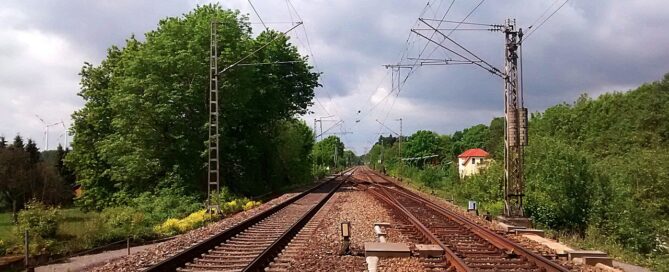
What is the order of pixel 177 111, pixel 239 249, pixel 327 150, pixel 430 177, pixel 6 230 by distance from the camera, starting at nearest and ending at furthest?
1. pixel 239 249
2. pixel 6 230
3. pixel 177 111
4. pixel 430 177
5. pixel 327 150

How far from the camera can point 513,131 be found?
21.0 meters

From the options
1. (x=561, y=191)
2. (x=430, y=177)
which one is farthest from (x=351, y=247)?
(x=430, y=177)

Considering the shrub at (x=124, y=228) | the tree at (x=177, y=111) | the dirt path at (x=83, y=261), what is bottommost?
the dirt path at (x=83, y=261)

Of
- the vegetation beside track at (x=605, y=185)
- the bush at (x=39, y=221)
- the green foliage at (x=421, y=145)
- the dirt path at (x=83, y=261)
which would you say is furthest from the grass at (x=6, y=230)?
the green foliage at (x=421, y=145)

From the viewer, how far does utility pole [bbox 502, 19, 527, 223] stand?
68.8ft

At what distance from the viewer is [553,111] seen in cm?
8238

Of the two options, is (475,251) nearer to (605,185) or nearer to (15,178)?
(605,185)

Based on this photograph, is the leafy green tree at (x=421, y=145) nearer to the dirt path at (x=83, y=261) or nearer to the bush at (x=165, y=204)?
the bush at (x=165, y=204)

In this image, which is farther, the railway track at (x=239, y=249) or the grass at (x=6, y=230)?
the grass at (x=6, y=230)

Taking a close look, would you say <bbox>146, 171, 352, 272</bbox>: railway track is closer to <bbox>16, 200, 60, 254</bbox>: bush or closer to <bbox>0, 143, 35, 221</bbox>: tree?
<bbox>16, 200, 60, 254</bbox>: bush

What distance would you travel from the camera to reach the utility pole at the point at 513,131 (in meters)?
21.0

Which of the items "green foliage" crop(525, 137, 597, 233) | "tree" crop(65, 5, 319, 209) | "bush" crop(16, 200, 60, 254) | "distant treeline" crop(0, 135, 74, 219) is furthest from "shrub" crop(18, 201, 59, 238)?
"distant treeline" crop(0, 135, 74, 219)

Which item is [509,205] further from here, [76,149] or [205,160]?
[76,149]

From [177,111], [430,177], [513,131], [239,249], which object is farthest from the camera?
[430,177]
